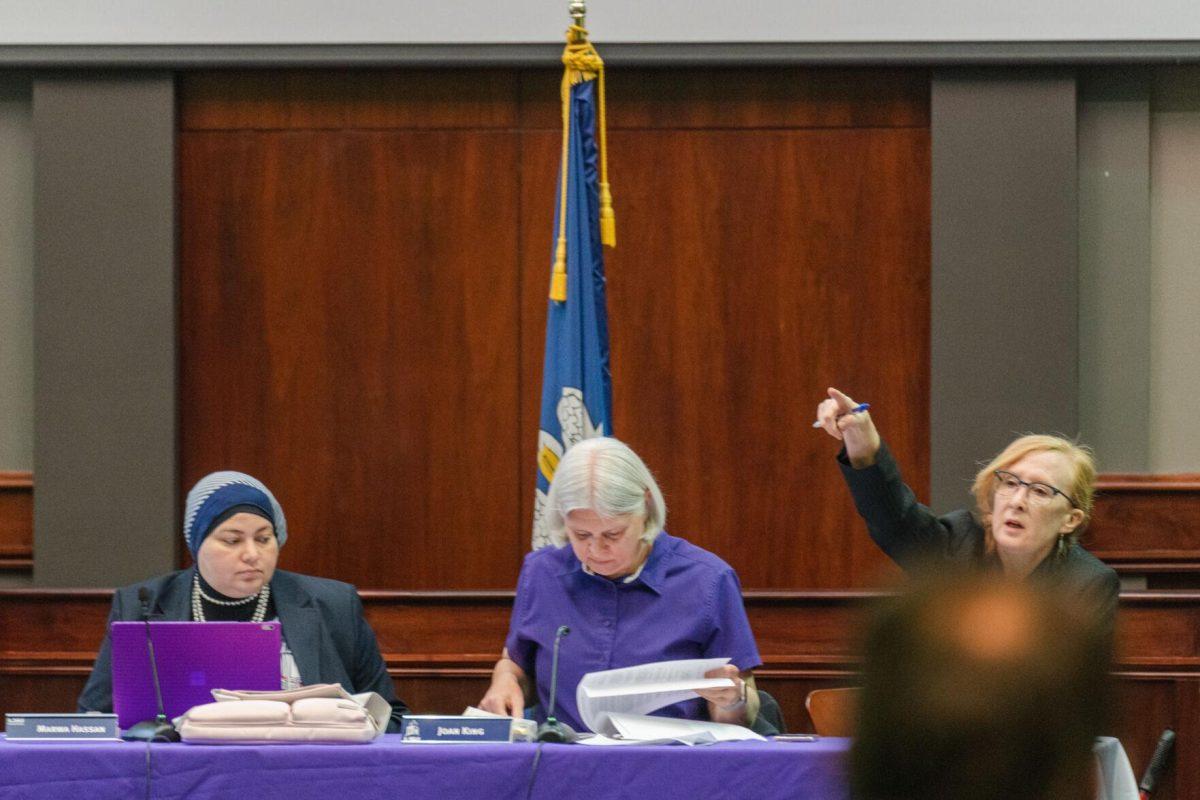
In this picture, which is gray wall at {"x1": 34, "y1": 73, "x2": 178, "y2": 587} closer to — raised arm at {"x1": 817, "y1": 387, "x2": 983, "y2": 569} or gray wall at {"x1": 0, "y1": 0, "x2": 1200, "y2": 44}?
gray wall at {"x1": 0, "y1": 0, "x2": 1200, "y2": 44}

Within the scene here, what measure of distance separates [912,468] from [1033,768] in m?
5.25

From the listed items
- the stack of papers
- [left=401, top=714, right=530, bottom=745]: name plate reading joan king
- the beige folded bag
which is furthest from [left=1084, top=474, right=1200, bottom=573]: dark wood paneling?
the beige folded bag

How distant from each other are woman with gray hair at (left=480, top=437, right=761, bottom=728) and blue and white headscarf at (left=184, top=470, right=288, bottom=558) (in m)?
0.62

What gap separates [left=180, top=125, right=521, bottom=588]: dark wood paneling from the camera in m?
6.03

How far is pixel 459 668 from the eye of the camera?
5.20 metres

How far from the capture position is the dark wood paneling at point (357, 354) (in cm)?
603

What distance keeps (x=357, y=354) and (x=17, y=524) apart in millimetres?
1396

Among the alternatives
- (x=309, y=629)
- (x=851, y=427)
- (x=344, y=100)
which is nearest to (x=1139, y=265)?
(x=851, y=427)

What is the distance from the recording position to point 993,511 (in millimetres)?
3701

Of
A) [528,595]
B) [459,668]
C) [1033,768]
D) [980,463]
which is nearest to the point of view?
[1033,768]

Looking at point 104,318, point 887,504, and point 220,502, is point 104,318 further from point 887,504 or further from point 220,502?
point 887,504

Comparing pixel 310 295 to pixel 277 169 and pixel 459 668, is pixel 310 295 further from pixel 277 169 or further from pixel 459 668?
pixel 459 668

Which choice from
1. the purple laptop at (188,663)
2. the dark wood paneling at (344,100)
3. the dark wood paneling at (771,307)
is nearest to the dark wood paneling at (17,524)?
the dark wood paneling at (344,100)

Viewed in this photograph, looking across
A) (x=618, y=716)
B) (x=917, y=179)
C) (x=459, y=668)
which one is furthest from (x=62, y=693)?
(x=917, y=179)
